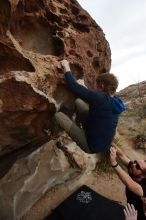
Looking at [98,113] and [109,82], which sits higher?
[109,82]

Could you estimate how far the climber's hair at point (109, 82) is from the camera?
4.99 m

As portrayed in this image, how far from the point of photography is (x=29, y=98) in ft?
16.2

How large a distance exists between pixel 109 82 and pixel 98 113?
0.49 metres

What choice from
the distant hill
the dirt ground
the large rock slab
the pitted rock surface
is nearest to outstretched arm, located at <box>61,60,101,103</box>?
the pitted rock surface

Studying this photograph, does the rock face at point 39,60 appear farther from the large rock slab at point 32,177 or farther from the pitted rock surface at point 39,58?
the large rock slab at point 32,177

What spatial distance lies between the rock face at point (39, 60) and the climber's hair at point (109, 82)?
68 centimetres

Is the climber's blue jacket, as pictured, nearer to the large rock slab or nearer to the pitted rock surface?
the pitted rock surface

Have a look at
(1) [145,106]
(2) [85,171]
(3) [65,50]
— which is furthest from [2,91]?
(1) [145,106]

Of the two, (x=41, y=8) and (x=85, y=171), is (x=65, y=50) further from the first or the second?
(x=85, y=171)

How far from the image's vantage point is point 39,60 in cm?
518

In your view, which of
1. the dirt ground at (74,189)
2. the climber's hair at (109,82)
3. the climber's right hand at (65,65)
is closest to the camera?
the climber's hair at (109,82)

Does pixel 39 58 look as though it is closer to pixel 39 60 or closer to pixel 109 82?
pixel 39 60

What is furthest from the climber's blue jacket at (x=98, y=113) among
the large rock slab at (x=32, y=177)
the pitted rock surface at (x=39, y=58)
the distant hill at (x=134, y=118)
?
the distant hill at (x=134, y=118)

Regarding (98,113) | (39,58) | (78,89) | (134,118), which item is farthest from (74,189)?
(134,118)
